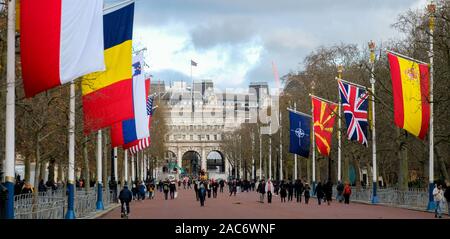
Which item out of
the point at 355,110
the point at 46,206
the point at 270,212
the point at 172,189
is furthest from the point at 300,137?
the point at 46,206

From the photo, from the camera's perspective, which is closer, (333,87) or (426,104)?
(426,104)

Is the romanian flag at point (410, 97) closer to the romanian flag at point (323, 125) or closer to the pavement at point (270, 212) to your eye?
the pavement at point (270, 212)

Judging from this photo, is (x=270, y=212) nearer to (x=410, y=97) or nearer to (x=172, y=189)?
(x=410, y=97)

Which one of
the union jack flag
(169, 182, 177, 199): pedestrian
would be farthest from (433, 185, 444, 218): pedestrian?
(169, 182, 177, 199): pedestrian

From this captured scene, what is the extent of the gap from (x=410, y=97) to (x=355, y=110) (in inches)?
434

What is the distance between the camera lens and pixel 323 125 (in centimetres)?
5550

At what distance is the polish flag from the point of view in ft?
62.2

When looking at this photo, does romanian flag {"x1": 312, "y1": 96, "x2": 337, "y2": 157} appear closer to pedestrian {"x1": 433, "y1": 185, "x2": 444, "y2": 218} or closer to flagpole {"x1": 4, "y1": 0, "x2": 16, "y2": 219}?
pedestrian {"x1": 433, "y1": 185, "x2": 444, "y2": 218}

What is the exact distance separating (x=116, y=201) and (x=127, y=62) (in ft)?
86.0

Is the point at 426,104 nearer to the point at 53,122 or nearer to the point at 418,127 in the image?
the point at 418,127
